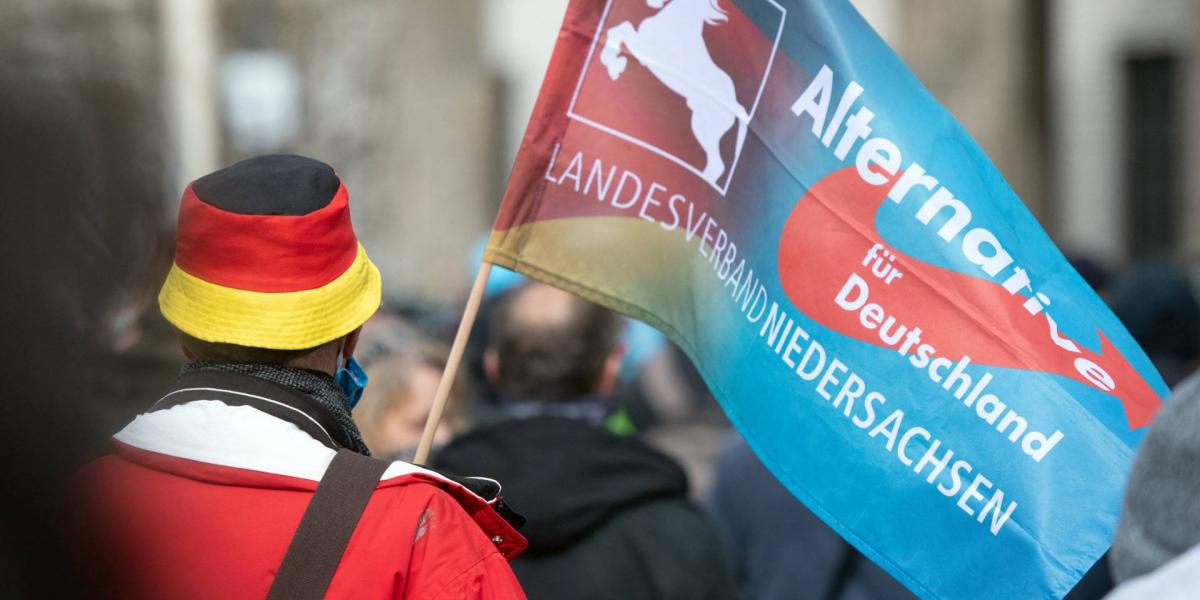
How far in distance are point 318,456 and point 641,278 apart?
108 centimetres

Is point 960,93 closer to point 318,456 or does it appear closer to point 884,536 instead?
point 884,536

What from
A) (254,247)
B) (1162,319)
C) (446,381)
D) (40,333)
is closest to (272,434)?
(254,247)

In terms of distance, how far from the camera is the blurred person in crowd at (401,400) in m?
4.12

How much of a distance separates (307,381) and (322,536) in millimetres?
279

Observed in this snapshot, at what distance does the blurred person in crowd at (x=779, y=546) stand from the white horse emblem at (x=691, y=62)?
47.9 inches

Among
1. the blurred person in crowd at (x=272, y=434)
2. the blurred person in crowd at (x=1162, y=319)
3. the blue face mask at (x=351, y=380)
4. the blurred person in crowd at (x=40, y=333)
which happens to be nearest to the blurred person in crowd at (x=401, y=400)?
the blue face mask at (x=351, y=380)

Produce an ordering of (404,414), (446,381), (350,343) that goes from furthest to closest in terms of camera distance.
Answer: (404,414) → (446,381) → (350,343)

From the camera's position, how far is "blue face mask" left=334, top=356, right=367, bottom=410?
2271 millimetres

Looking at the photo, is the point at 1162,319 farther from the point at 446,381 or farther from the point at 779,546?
the point at 446,381

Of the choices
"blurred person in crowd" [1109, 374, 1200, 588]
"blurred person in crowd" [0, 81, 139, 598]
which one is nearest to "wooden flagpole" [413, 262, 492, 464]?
"blurred person in crowd" [1109, 374, 1200, 588]

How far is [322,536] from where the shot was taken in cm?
189

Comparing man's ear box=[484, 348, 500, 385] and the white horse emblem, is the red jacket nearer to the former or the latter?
the white horse emblem

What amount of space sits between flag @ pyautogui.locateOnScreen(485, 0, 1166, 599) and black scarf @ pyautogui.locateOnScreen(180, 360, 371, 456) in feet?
2.25

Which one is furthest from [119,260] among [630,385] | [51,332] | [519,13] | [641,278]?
[519,13]
